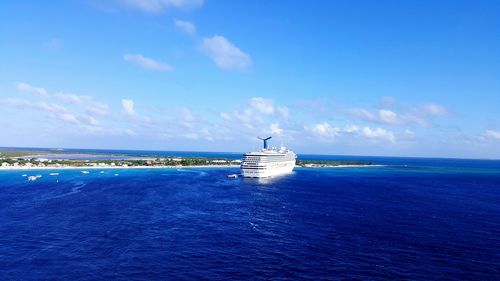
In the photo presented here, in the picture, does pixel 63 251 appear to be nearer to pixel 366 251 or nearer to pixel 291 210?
pixel 366 251

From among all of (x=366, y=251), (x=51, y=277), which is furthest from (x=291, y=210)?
(x=51, y=277)

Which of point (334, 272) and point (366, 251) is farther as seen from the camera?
point (366, 251)

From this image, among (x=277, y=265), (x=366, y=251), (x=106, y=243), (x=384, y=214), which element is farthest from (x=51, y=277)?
(x=384, y=214)

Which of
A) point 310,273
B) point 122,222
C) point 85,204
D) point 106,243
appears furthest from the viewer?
point 85,204

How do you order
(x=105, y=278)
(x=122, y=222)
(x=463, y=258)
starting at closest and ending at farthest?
(x=105, y=278) < (x=463, y=258) < (x=122, y=222)

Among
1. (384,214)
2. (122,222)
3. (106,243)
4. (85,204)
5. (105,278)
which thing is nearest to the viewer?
(105,278)

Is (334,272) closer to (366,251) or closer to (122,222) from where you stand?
(366,251)
